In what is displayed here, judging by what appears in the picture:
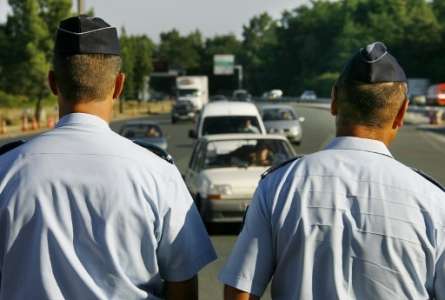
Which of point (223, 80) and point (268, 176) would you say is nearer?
point (268, 176)

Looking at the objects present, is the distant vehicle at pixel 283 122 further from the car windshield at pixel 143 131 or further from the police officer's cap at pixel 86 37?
the police officer's cap at pixel 86 37

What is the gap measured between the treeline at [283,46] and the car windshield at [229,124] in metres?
40.2

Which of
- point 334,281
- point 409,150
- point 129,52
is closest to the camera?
point 334,281

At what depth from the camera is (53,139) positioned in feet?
9.48

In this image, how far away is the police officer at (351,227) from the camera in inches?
107

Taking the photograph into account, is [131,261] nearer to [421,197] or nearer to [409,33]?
[421,197]

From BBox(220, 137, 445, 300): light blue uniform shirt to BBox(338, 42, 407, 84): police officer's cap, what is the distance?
0.26m

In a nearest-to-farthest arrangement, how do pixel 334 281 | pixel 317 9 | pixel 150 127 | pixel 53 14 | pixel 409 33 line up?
pixel 334 281 → pixel 150 127 → pixel 53 14 → pixel 409 33 → pixel 317 9

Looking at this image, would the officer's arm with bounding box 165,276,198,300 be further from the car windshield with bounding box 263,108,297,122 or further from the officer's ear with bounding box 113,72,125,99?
the car windshield with bounding box 263,108,297,122

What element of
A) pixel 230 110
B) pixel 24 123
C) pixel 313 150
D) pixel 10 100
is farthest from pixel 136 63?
pixel 230 110

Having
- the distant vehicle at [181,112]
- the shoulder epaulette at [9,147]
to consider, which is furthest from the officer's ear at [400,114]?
the distant vehicle at [181,112]

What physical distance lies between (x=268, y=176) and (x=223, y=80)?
13921cm

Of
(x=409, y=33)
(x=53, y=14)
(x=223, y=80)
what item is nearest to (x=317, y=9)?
(x=223, y=80)

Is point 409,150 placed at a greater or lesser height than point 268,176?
lesser
